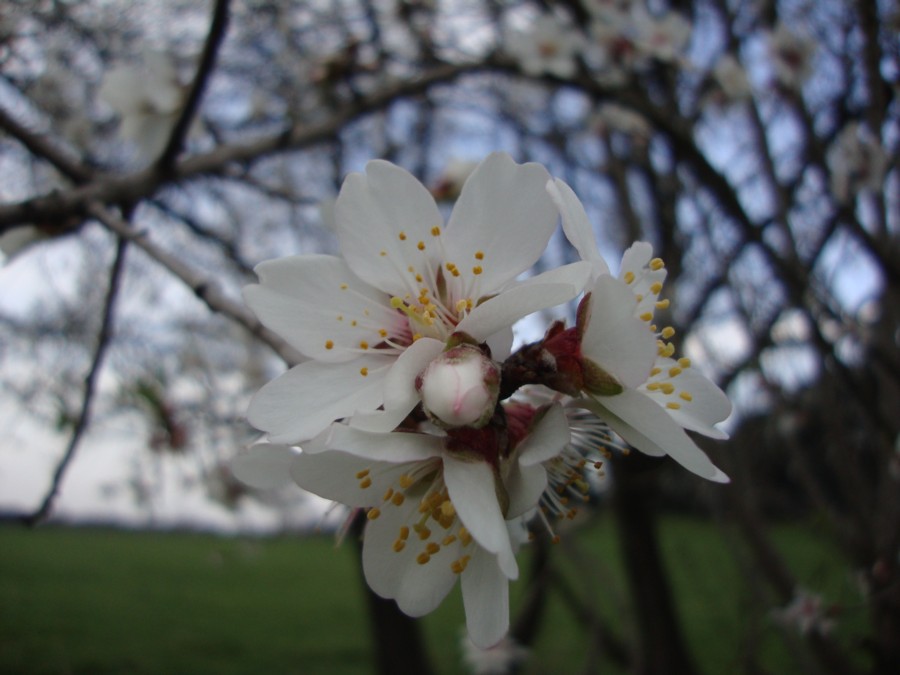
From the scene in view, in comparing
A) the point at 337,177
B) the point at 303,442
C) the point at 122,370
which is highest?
the point at 337,177

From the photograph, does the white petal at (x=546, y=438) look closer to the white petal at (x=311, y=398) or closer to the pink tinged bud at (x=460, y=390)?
the pink tinged bud at (x=460, y=390)

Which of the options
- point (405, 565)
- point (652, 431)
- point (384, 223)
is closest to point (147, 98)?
point (384, 223)

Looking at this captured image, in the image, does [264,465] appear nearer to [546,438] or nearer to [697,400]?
[546,438]

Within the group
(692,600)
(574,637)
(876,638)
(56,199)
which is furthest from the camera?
(692,600)

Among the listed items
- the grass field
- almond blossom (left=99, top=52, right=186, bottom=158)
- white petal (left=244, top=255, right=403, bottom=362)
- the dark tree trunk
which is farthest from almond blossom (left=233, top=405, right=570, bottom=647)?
the dark tree trunk

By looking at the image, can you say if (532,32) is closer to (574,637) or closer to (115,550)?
(574,637)

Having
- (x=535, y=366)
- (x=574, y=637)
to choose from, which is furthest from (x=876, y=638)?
(x=574, y=637)

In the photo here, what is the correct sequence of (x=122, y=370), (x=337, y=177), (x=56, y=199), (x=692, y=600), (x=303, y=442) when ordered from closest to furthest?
(x=303, y=442), (x=56, y=199), (x=122, y=370), (x=337, y=177), (x=692, y=600)
